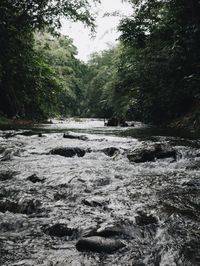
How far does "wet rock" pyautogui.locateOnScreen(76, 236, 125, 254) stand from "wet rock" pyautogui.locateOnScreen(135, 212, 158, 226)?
54 centimetres

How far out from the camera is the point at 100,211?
12.0 feet

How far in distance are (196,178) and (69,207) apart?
86.9 inches

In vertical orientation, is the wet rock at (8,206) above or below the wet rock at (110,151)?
below

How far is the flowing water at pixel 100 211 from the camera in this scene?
2.66 meters

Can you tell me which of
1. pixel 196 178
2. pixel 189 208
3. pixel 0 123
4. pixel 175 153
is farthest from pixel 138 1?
pixel 189 208

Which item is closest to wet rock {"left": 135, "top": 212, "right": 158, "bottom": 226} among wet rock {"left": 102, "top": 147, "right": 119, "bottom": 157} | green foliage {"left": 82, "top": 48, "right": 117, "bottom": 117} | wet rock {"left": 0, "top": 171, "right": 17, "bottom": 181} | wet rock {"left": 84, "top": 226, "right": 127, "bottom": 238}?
wet rock {"left": 84, "top": 226, "right": 127, "bottom": 238}

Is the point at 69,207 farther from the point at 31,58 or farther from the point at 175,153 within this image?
the point at 31,58

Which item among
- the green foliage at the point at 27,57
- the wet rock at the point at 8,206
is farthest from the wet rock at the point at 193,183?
the green foliage at the point at 27,57

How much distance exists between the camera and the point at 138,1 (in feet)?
57.7

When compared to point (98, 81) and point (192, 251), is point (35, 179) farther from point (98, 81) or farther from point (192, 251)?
point (98, 81)

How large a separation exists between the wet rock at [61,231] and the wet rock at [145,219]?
643 mm

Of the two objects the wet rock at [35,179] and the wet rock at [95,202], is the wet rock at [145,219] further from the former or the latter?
the wet rock at [35,179]

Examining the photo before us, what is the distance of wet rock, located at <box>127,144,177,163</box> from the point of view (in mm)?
6832

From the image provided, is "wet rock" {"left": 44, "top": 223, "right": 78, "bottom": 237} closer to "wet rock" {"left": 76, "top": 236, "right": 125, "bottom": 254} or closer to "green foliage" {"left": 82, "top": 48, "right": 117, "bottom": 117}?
"wet rock" {"left": 76, "top": 236, "right": 125, "bottom": 254}
